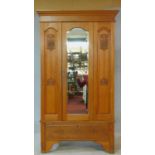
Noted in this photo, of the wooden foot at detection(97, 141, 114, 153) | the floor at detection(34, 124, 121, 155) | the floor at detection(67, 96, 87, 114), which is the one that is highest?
the floor at detection(67, 96, 87, 114)

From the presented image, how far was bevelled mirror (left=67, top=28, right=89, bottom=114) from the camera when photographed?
3.28 metres

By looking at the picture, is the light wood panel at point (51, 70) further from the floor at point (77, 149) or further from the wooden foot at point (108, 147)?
the wooden foot at point (108, 147)

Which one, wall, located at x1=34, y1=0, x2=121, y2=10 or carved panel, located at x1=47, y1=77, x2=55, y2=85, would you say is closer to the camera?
carved panel, located at x1=47, y1=77, x2=55, y2=85

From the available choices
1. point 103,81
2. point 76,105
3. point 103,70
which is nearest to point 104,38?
point 103,70

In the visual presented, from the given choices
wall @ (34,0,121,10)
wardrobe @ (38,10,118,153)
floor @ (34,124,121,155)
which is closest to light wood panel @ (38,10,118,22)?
wardrobe @ (38,10,118,153)

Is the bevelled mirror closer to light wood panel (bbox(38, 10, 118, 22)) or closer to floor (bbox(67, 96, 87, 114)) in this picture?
floor (bbox(67, 96, 87, 114))

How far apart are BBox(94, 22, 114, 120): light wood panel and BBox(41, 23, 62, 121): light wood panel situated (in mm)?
520

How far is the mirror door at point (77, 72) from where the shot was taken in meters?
3.25

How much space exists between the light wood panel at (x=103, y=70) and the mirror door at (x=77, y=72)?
0.08 metres

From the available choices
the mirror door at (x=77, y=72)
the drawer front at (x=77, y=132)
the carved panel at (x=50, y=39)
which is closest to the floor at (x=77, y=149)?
the drawer front at (x=77, y=132)
